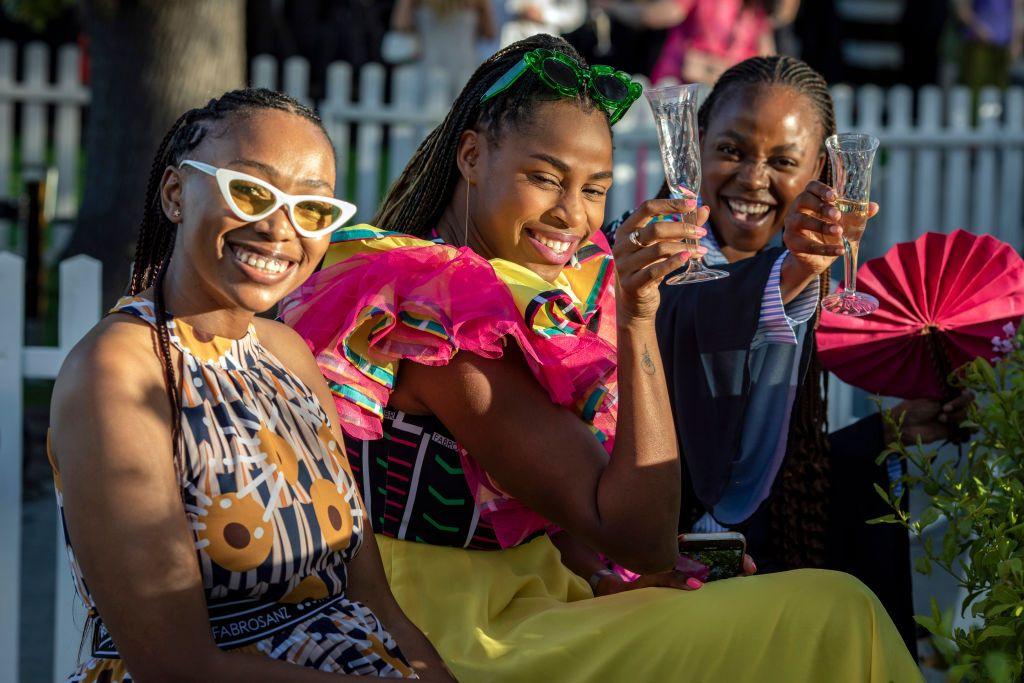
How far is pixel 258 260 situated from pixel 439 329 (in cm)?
42

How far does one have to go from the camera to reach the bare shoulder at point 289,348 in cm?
270

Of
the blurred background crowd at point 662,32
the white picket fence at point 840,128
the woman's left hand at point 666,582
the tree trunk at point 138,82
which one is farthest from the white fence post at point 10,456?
the blurred background crowd at point 662,32

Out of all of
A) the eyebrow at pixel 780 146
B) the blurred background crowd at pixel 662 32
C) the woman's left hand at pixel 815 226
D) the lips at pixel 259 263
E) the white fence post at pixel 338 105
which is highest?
the blurred background crowd at pixel 662 32

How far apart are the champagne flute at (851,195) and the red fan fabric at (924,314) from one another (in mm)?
399

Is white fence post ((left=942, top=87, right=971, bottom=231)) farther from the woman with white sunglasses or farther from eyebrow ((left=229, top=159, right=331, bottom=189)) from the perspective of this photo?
eyebrow ((left=229, top=159, right=331, bottom=189))

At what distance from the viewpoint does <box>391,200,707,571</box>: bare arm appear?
2.56 m

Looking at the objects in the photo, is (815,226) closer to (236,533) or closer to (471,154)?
(471,154)

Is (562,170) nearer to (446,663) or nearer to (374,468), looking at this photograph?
(374,468)

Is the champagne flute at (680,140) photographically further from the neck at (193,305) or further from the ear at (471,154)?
the neck at (193,305)

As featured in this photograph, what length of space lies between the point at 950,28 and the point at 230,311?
9.78 m

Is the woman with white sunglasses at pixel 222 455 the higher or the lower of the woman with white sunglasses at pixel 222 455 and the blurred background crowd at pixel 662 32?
the lower

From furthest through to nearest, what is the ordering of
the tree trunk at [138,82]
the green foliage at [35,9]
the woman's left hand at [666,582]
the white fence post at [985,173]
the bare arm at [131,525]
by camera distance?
the green foliage at [35,9]
the white fence post at [985,173]
the tree trunk at [138,82]
the woman's left hand at [666,582]
the bare arm at [131,525]

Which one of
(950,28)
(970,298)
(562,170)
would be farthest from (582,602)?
(950,28)

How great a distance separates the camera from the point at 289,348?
2.73m
